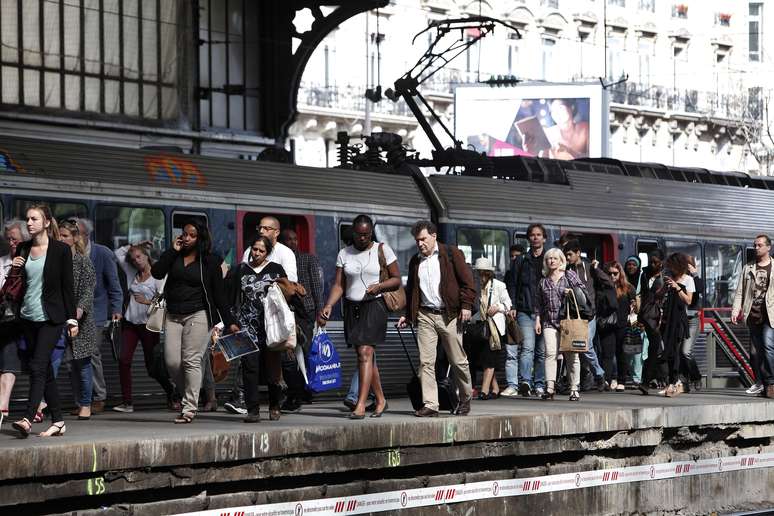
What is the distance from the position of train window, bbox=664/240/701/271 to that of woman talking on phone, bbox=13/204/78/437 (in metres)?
13.0

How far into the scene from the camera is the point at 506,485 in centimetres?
1353

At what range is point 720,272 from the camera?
24.5 metres

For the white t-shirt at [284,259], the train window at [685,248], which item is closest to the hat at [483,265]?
the white t-shirt at [284,259]

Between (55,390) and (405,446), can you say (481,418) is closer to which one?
(405,446)

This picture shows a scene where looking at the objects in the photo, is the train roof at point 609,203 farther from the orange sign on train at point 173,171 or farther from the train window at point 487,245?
the orange sign on train at point 173,171

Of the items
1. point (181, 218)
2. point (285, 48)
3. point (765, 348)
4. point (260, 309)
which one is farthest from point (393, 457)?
point (285, 48)

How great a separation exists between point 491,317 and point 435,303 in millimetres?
3632

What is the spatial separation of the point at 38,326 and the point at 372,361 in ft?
10.9

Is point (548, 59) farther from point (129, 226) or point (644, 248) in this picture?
point (129, 226)

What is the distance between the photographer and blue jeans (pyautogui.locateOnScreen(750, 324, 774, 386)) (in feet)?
59.4

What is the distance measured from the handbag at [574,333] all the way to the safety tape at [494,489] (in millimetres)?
1946

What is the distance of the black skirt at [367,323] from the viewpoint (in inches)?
560

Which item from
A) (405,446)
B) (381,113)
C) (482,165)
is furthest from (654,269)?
(381,113)

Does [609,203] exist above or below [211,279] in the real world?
above
